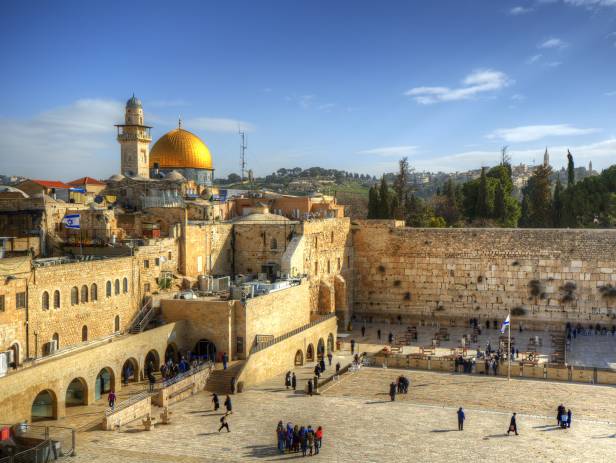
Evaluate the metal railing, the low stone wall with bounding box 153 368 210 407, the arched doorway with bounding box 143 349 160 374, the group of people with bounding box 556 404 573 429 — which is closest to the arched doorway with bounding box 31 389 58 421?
the low stone wall with bounding box 153 368 210 407

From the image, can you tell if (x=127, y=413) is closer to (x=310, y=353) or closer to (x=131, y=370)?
(x=131, y=370)

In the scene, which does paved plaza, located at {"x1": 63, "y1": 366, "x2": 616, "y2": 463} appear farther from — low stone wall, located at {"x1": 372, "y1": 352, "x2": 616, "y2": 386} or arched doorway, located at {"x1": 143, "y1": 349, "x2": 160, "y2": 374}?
arched doorway, located at {"x1": 143, "y1": 349, "x2": 160, "y2": 374}

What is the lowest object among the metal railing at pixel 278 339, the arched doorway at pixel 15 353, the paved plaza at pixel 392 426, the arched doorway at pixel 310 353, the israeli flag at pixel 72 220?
the paved plaza at pixel 392 426

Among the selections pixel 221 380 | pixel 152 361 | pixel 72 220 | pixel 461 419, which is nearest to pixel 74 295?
pixel 152 361

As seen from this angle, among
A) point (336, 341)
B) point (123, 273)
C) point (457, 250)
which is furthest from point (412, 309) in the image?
point (123, 273)

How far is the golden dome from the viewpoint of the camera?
143ft

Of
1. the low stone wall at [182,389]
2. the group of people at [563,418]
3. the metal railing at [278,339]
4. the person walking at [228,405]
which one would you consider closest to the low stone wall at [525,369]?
the metal railing at [278,339]

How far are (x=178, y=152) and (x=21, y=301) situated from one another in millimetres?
24730

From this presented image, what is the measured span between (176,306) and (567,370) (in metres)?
14.6

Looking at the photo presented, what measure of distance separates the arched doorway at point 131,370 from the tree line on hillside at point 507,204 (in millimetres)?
28298

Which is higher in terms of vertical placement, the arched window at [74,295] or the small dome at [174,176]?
the small dome at [174,176]

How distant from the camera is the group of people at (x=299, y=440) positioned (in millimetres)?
16719

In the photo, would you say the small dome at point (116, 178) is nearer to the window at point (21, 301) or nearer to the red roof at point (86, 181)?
the red roof at point (86, 181)

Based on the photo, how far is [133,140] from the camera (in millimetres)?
42562
